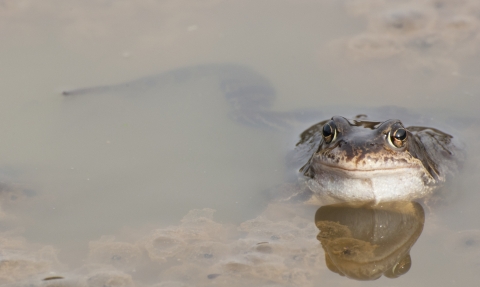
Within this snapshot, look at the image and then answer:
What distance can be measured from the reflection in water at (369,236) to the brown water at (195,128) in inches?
3.8

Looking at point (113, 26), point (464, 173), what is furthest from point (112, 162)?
point (464, 173)

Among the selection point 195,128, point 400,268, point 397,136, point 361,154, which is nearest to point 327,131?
point 361,154

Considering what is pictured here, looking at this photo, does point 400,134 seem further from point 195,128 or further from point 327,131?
point 195,128

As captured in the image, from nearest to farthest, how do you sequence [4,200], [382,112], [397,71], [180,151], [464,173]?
[4,200] < [464,173] < [180,151] < [382,112] < [397,71]

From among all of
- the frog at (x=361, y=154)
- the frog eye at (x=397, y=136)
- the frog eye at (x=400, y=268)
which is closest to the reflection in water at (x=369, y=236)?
the frog eye at (x=400, y=268)

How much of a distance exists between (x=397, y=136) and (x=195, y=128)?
224 centimetres

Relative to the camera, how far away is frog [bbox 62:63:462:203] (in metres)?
4.23

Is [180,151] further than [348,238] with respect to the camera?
Yes

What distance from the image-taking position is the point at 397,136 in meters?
4.31

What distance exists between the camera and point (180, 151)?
Answer: 5.30 metres

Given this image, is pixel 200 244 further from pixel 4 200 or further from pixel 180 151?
pixel 4 200

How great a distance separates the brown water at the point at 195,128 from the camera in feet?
12.7

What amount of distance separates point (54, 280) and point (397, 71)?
473 centimetres

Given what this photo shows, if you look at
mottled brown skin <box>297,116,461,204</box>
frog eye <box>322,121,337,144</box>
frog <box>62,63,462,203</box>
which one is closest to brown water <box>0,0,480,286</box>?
frog <box>62,63,462,203</box>
